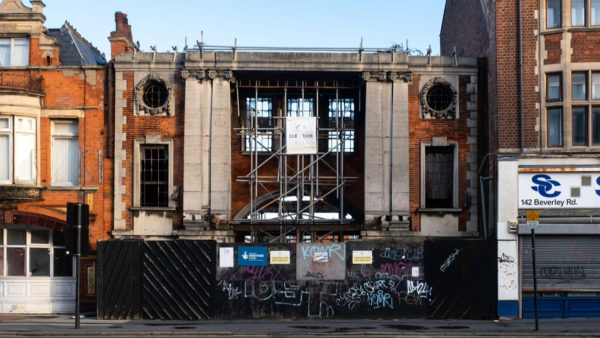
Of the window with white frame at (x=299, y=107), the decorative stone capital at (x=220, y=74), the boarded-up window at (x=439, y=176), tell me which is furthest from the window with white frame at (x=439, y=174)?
the decorative stone capital at (x=220, y=74)

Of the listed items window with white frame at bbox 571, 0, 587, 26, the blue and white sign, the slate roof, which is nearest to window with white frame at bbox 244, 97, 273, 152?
the blue and white sign

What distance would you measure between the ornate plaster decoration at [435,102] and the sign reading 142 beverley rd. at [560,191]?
381 centimetres

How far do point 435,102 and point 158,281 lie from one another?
10.8 m

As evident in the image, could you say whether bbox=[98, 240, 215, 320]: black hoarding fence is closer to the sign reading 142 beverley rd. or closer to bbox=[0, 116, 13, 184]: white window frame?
bbox=[0, 116, 13, 184]: white window frame

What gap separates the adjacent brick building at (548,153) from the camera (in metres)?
22.1

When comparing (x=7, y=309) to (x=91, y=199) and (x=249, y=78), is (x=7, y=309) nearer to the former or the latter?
(x=91, y=199)

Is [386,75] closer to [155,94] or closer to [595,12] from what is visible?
[595,12]

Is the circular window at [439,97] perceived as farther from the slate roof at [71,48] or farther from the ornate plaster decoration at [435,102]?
the slate roof at [71,48]

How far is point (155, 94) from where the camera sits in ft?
82.2

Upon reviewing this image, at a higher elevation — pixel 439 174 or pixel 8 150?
pixel 8 150

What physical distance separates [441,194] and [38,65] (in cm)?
1405

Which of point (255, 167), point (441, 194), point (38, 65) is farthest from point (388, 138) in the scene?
point (38, 65)

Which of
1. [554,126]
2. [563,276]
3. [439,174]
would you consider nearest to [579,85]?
[554,126]

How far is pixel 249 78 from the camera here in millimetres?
25422
